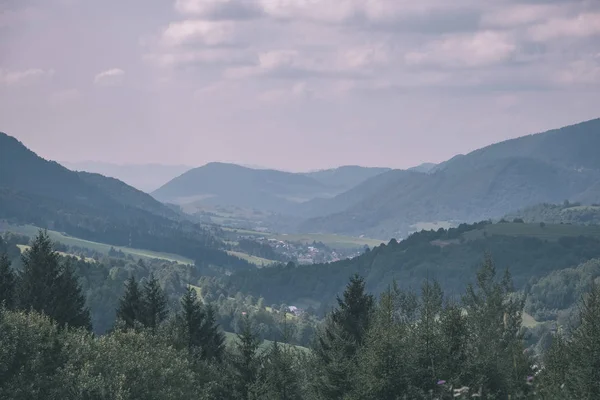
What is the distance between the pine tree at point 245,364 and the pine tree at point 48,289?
20.5 meters

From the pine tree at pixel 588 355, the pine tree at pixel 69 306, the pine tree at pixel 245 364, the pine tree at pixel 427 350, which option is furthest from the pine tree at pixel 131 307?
the pine tree at pixel 588 355

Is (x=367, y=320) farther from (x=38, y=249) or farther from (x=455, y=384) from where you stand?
(x=38, y=249)

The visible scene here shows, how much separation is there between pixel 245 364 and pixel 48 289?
77.8ft

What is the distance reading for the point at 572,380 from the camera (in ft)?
157

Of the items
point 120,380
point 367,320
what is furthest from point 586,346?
point 120,380

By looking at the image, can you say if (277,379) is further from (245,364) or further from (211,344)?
(211,344)

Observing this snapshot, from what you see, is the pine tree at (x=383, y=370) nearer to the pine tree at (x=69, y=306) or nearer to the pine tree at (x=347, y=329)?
the pine tree at (x=347, y=329)

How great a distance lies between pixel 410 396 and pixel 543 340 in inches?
5559

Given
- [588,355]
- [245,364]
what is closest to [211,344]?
[245,364]

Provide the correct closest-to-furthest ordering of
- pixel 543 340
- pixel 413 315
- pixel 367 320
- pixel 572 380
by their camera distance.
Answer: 1. pixel 572 380
2. pixel 367 320
3. pixel 413 315
4. pixel 543 340

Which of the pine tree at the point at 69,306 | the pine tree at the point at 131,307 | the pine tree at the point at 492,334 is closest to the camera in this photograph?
the pine tree at the point at 492,334

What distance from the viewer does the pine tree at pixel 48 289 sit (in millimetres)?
74250

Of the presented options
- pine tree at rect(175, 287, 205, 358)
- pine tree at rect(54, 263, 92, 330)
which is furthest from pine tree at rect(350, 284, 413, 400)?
pine tree at rect(54, 263, 92, 330)

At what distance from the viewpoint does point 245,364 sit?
192 ft
